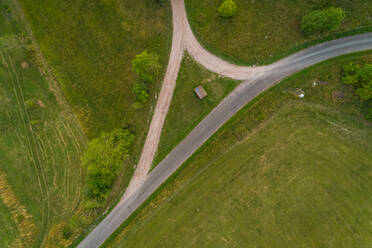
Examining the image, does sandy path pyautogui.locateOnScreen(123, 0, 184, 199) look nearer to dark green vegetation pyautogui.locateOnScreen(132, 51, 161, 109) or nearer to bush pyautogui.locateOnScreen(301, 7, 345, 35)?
dark green vegetation pyautogui.locateOnScreen(132, 51, 161, 109)

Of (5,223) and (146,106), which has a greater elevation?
(146,106)

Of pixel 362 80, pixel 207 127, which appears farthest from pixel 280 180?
pixel 362 80

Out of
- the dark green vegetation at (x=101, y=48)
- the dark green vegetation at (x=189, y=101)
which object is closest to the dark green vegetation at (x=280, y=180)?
the dark green vegetation at (x=189, y=101)

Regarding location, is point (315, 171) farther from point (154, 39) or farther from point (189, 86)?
point (154, 39)

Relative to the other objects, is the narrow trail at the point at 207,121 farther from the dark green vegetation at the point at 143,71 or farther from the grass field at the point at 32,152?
the grass field at the point at 32,152

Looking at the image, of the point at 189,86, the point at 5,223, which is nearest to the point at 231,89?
the point at 189,86

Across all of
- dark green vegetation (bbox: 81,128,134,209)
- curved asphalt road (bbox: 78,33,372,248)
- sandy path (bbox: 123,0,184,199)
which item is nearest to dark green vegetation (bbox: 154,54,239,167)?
sandy path (bbox: 123,0,184,199)
